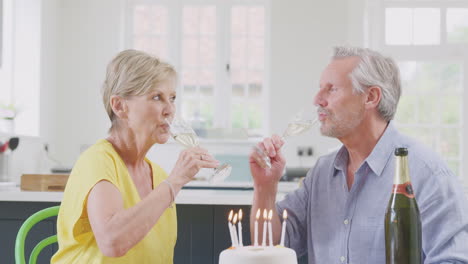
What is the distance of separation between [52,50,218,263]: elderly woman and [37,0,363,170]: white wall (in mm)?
4233

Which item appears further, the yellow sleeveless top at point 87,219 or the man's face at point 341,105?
the man's face at point 341,105

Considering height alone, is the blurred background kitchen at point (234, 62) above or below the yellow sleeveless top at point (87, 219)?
above

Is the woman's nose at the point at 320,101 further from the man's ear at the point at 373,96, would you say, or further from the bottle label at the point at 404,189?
the bottle label at the point at 404,189

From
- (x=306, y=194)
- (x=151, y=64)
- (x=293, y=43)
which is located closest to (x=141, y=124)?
(x=151, y=64)

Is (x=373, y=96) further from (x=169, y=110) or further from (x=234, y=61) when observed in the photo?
(x=234, y=61)

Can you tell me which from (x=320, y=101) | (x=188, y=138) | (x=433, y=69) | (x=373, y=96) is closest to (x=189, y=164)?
(x=188, y=138)

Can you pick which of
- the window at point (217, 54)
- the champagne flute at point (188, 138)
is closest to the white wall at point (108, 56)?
the window at point (217, 54)

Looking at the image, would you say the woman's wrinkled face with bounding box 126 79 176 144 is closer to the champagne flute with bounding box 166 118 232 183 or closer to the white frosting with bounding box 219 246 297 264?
the champagne flute with bounding box 166 118 232 183

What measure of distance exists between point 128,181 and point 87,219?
151 mm

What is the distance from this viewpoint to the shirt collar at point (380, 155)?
1419 millimetres

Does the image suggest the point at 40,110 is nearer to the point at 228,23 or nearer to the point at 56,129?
the point at 56,129

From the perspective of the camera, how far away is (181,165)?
4.31 feet

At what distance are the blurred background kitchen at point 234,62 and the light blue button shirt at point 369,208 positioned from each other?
388 centimetres

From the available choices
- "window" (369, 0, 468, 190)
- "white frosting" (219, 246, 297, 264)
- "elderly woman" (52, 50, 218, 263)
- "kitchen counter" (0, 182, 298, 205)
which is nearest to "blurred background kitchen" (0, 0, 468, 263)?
"window" (369, 0, 468, 190)
